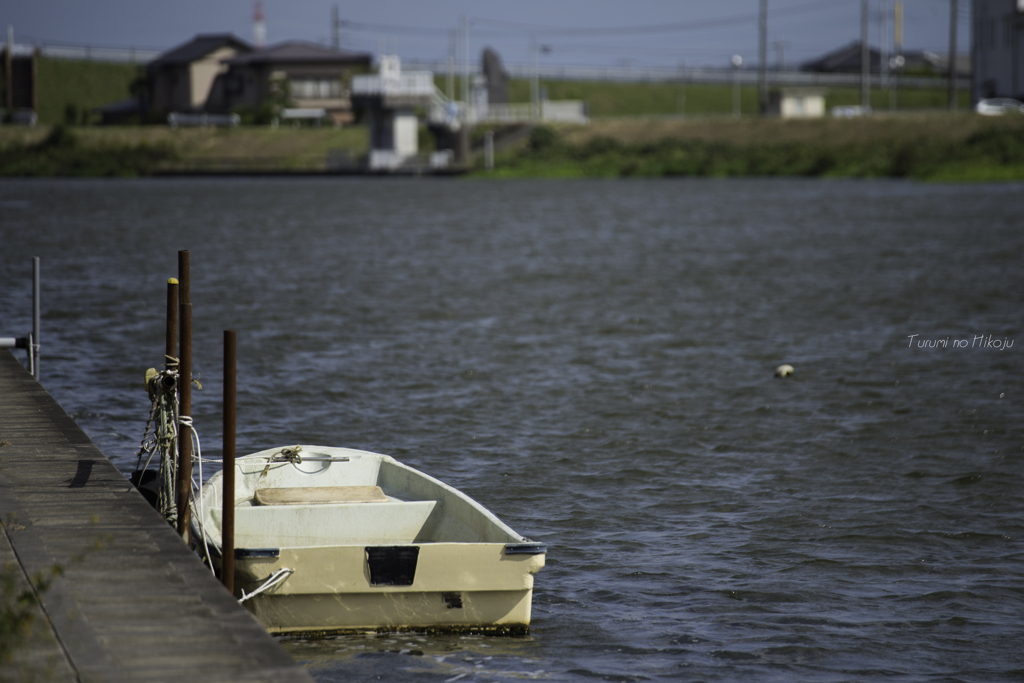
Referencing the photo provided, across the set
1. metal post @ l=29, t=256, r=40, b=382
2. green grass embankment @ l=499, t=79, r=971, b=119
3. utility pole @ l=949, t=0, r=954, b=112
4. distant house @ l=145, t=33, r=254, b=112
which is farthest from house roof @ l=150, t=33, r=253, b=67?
metal post @ l=29, t=256, r=40, b=382

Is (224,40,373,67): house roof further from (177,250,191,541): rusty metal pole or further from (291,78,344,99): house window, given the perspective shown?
(177,250,191,541): rusty metal pole

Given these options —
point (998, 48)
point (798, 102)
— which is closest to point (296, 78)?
point (798, 102)

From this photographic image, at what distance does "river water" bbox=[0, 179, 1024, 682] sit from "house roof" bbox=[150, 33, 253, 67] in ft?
228

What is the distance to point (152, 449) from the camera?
956 cm

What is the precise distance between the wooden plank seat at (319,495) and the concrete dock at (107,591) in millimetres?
1011

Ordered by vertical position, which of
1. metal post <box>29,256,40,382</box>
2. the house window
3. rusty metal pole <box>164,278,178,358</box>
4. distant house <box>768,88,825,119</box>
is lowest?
metal post <box>29,256,40,382</box>

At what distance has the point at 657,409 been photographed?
15.9m

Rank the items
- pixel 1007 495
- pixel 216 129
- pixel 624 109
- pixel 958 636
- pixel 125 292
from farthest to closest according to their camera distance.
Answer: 1. pixel 624 109
2. pixel 216 129
3. pixel 125 292
4. pixel 1007 495
5. pixel 958 636

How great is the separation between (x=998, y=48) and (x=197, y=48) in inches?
2688

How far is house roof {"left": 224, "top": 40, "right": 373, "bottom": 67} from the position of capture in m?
104

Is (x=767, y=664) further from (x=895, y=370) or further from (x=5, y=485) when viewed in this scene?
(x=895, y=370)

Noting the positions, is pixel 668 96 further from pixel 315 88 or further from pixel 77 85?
pixel 77 85

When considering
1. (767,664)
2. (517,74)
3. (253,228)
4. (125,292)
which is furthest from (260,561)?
(517,74)

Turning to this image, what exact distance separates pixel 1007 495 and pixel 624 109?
391 feet
